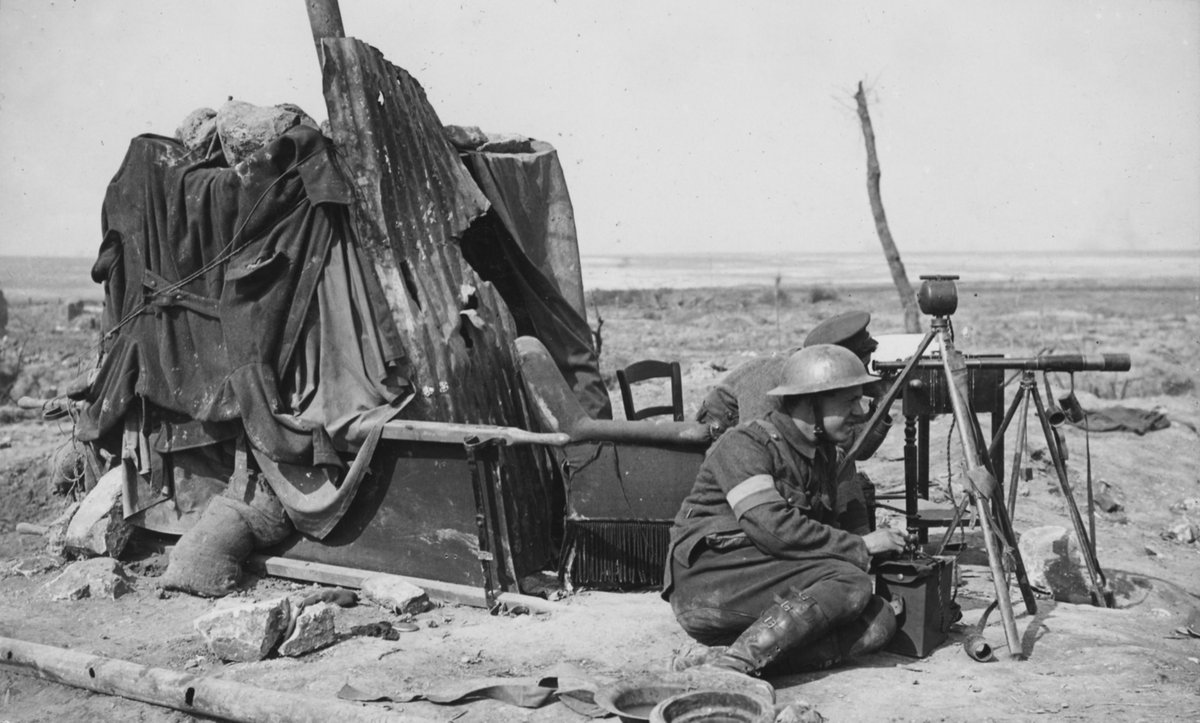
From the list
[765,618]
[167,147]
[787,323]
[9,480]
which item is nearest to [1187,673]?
[765,618]

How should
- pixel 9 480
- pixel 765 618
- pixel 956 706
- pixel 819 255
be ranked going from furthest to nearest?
pixel 819 255
pixel 9 480
pixel 765 618
pixel 956 706

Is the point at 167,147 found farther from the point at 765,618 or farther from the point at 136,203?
the point at 765,618

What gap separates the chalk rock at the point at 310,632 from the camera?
5.93 metres

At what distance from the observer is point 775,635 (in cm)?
500

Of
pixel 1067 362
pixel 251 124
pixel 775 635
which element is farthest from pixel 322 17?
pixel 775 635

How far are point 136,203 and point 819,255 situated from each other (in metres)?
125

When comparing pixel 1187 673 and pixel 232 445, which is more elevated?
pixel 232 445

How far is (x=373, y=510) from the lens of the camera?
722cm

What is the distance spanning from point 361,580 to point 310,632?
111 cm

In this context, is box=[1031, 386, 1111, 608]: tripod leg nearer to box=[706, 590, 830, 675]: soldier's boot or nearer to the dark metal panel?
box=[706, 590, 830, 675]: soldier's boot

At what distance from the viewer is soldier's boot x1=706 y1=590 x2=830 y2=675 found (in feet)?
16.3

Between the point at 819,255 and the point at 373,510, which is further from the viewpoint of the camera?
the point at 819,255

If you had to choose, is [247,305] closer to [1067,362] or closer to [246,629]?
[246,629]

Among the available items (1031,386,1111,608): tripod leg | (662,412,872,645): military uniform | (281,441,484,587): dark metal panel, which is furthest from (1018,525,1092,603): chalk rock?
(281,441,484,587): dark metal panel
